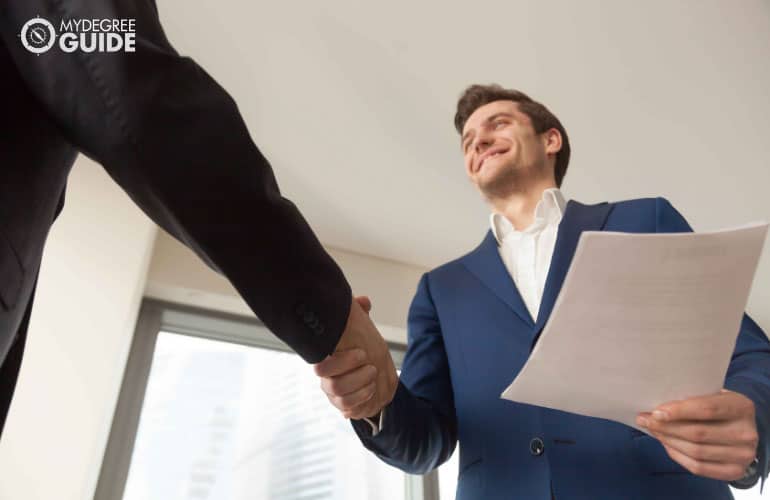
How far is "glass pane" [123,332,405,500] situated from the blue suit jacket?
136cm

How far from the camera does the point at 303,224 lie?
1.97ft

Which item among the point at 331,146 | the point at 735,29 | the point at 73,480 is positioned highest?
the point at 735,29

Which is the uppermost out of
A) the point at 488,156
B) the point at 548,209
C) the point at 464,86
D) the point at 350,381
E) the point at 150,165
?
the point at 464,86

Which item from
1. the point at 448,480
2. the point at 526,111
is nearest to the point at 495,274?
the point at 526,111

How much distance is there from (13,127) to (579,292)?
52 centimetres

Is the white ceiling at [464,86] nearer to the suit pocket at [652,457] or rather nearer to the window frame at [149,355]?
the window frame at [149,355]

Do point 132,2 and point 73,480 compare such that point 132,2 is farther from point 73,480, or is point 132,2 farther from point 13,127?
point 73,480

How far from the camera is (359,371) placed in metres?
0.71

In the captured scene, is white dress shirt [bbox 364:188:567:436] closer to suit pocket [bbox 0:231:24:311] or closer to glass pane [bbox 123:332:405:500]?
suit pocket [bbox 0:231:24:311]

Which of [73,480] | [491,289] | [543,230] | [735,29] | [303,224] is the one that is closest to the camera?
[303,224]

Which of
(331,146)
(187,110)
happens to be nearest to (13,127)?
(187,110)

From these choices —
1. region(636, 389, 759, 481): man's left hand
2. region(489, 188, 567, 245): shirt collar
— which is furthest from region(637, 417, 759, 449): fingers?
region(489, 188, 567, 245): shirt collar

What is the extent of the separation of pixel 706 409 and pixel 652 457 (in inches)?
6.9

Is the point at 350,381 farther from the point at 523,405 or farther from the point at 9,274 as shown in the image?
the point at 9,274
